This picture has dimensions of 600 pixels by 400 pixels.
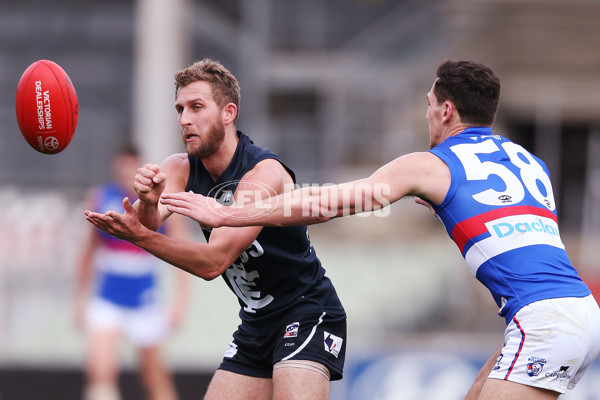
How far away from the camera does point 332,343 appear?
4.77 m

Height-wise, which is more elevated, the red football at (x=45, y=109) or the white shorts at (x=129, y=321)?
the red football at (x=45, y=109)

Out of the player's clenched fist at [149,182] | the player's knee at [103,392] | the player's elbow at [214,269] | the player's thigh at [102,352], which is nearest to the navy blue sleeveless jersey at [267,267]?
the player's elbow at [214,269]

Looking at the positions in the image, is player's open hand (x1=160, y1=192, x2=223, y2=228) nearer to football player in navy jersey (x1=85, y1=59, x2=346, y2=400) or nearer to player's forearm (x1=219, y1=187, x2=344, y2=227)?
player's forearm (x1=219, y1=187, x2=344, y2=227)

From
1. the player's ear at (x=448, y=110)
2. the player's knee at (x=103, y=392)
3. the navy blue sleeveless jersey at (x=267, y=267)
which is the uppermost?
the player's ear at (x=448, y=110)

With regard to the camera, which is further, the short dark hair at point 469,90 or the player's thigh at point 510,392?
the short dark hair at point 469,90

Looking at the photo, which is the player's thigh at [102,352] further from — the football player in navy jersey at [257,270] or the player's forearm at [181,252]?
the player's forearm at [181,252]

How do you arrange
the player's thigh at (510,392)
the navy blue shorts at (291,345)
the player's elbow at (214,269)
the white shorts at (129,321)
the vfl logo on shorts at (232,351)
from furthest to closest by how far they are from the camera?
the white shorts at (129,321) → the vfl logo on shorts at (232,351) → the navy blue shorts at (291,345) → the player's elbow at (214,269) → the player's thigh at (510,392)

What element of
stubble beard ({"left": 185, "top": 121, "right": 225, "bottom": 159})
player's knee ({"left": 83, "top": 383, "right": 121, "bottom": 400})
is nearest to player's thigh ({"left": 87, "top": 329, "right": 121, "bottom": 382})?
player's knee ({"left": 83, "top": 383, "right": 121, "bottom": 400})

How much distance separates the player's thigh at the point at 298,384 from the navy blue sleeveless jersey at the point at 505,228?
42.3 inches

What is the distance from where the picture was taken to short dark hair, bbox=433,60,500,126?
4.36 m

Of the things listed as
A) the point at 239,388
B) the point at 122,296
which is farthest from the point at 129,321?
the point at 239,388

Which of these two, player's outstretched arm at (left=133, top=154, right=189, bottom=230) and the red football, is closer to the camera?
player's outstretched arm at (left=133, top=154, right=189, bottom=230)

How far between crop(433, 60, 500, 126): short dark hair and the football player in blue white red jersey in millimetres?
244

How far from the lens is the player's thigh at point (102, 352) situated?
870 centimetres
